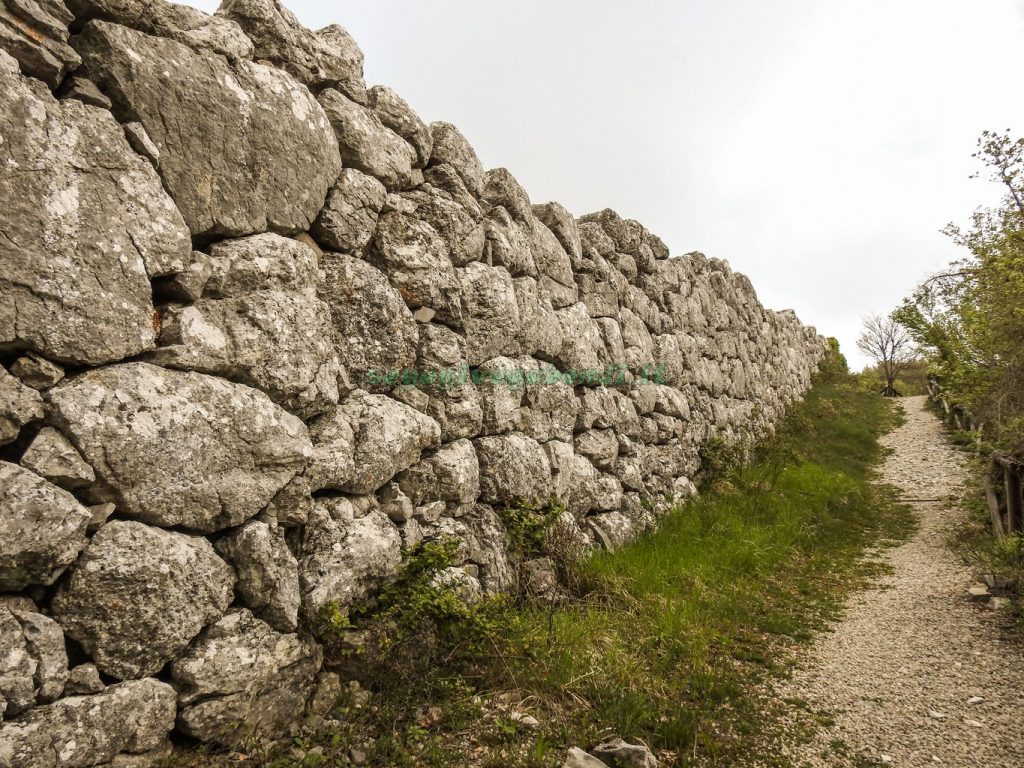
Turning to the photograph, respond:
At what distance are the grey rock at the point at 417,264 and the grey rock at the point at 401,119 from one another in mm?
637

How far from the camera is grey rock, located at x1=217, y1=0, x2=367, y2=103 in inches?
128

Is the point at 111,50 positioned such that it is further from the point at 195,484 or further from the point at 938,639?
the point at 938,639

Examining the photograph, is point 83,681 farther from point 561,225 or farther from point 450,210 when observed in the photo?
point 561,225

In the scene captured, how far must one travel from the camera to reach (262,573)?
2.63 meters

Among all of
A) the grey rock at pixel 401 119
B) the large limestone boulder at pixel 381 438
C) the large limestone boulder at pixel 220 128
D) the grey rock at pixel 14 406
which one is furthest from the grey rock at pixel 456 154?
the grey rock at pixel 14 406

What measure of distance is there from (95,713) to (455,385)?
257cm

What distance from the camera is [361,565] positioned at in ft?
10.3

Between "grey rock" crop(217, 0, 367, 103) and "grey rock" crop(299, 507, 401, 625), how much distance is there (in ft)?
8.55

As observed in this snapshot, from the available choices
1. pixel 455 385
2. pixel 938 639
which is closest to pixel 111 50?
pixel 455 385

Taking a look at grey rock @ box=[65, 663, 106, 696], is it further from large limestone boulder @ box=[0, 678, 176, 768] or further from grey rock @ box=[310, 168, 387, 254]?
grey rock @ box=[310, 168, 387, 254]

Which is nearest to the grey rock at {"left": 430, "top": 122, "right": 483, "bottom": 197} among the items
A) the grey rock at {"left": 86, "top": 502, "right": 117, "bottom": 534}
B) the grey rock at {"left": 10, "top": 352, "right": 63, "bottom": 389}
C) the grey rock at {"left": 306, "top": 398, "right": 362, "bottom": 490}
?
the grey rock at {"left": 306, "top": 398, "right": 362, "bottom": 490}

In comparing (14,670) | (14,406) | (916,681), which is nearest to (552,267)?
(916,681)

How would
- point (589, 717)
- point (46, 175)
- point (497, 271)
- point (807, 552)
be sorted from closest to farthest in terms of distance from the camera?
point (46, 175), point (589, 717), point (497, 271), point (807, 552)

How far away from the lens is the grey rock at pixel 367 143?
11.9ft
